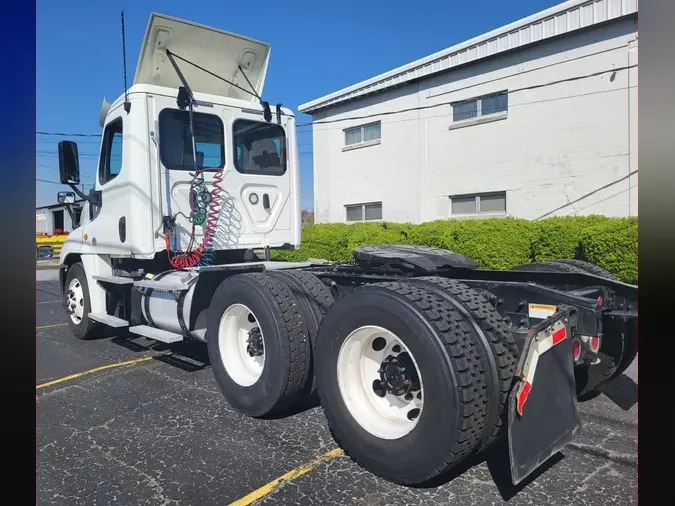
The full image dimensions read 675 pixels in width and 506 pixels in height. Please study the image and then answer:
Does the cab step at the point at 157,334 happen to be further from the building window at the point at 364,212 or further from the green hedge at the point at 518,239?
the building window at the point at 364,212

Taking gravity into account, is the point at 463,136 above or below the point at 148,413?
above

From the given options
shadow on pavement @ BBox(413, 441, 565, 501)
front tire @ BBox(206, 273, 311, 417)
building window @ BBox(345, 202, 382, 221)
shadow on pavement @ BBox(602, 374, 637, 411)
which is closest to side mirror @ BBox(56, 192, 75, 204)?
front tire @ BBox(206, 273, 311, 417)

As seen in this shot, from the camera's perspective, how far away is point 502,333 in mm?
2969

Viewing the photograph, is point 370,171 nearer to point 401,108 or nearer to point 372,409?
point 401,108

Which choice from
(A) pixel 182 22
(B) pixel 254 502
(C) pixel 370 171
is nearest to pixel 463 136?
(C) pixel 370 171

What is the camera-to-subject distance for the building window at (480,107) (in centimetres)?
1284

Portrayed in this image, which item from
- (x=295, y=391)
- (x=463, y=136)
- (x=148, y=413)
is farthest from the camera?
(x=463, y=136)

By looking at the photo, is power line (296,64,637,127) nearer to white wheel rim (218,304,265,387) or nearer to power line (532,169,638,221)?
power line (532,169,638,221)

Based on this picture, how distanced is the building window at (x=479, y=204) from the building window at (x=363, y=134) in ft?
11.7

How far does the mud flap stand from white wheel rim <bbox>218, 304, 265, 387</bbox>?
2.33 metres

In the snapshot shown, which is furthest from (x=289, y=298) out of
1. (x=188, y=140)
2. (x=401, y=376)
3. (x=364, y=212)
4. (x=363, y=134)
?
(x=363, y=134)

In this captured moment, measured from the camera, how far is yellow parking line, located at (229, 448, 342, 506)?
286cm

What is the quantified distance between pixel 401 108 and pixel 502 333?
13.1m
